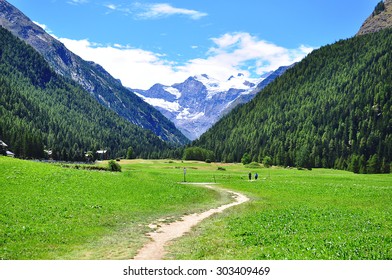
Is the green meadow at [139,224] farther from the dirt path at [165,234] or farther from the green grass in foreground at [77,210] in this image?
the dirt path at [165,234]

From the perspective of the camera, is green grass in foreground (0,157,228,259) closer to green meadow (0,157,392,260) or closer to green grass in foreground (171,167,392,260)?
green meadow (0,157,392,260)

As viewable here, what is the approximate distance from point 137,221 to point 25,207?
10.6 meters

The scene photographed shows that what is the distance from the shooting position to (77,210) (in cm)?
3906

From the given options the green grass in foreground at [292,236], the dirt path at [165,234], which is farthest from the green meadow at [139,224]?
the dirt path at [165,234]

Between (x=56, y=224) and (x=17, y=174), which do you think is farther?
(x=17, y=174)

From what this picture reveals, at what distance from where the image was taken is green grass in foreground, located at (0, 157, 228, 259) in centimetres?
2622

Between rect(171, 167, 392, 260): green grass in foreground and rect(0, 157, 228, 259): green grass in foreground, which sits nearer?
rect(171, 167, 392, 260): green grass in foreground

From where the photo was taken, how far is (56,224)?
106 ft

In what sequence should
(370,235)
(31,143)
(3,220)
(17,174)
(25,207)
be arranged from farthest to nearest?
(31,143)
(17,174)
(25,207)
(3,220)
(370,235)

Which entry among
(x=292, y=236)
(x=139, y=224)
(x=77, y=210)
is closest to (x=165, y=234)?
(x=139, y=224)

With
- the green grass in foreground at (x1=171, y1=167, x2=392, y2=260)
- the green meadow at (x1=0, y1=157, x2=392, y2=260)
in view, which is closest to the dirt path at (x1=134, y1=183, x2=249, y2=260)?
the green meadow at (x1=0, y1=157, x2=392, y2=260)

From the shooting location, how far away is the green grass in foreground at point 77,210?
26219mm
